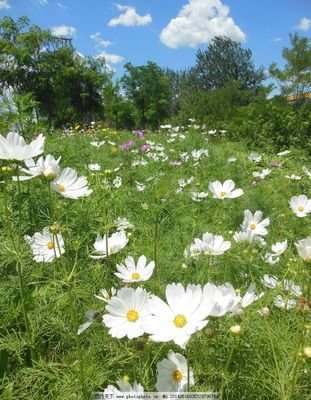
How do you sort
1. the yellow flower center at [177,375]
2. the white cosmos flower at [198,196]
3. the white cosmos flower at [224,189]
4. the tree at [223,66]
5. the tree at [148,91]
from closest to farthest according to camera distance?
the yellow flower center at [177,375] < the white cosmos flower at [224,189] < the white cosmos flower at [198,196] < the tree at [148,91] < the tree at [223,66]

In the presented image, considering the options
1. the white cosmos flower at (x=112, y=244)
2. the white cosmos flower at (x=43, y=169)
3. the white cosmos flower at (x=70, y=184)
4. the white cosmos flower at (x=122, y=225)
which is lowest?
the white cosmos flower at (x=122, y=225)

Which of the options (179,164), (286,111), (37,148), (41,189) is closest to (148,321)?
(37,148)

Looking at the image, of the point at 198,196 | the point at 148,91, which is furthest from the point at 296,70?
the point at 198,196

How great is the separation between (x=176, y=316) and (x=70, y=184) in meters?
0.54

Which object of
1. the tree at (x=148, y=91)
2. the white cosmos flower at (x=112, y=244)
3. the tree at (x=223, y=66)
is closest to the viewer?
the white cosmos flower at (x=112, y=244)

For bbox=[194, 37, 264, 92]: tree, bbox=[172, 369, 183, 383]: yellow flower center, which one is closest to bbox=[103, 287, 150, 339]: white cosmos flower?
bbox=[172, 369, 183, 383]: yellow flower center

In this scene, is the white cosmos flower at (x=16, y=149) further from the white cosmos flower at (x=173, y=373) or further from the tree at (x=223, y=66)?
the tree at (x=223, y=66)

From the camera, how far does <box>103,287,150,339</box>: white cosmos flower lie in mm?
864

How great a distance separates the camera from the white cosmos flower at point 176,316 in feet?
2.44

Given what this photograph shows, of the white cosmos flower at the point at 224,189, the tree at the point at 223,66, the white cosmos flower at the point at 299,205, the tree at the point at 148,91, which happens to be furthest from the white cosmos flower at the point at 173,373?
the tree at the point at 223,66

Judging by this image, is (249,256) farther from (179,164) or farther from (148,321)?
(179,164)

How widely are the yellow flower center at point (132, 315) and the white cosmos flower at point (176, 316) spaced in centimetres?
6

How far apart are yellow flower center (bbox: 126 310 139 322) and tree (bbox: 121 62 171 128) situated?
18.3 metres

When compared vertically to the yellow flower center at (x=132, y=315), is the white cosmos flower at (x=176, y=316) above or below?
above
